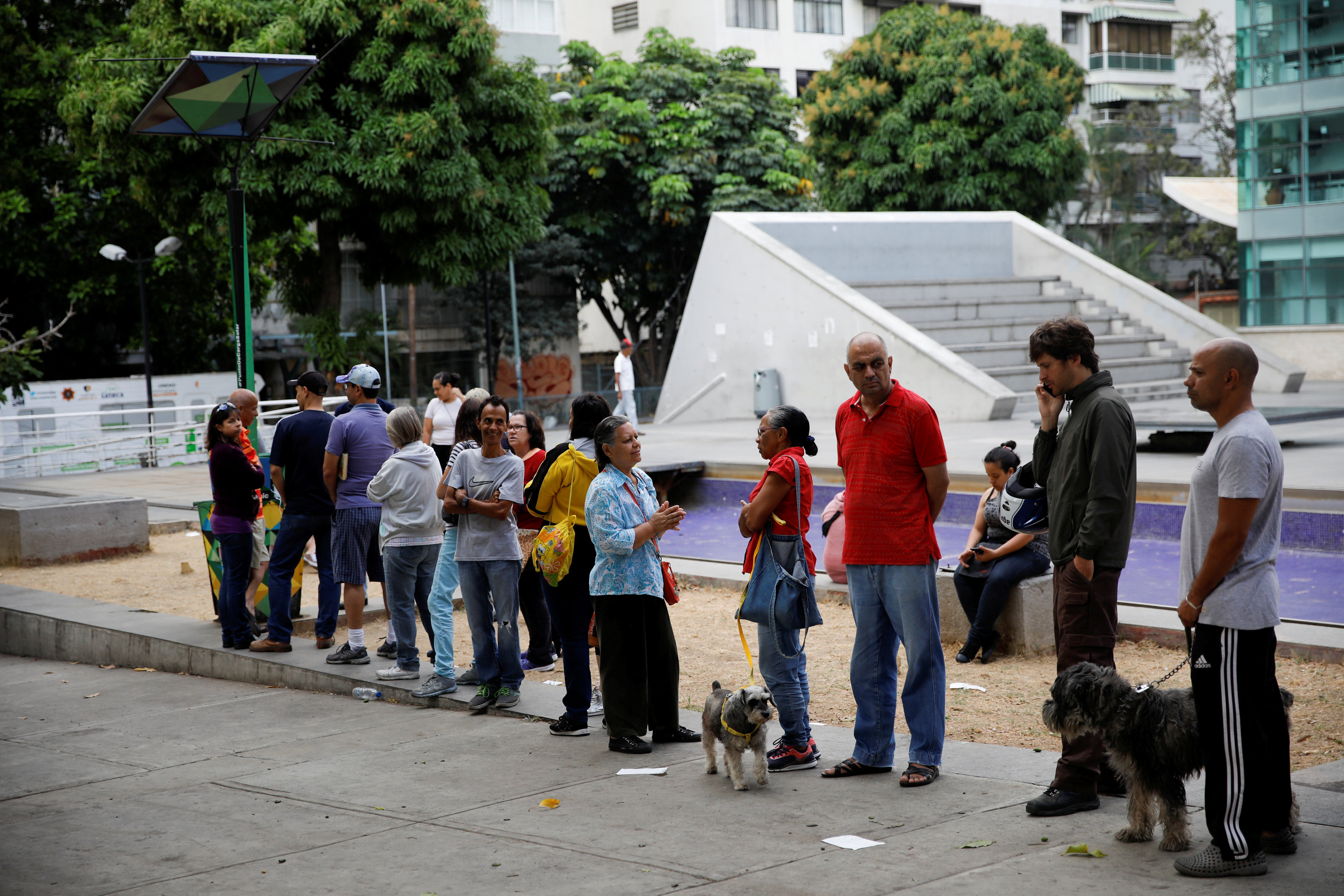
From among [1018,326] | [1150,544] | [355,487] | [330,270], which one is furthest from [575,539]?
[1018,326]

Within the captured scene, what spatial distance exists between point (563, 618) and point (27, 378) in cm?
2318

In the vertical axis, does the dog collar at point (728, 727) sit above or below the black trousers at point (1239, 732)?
below

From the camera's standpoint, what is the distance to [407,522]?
735 cm

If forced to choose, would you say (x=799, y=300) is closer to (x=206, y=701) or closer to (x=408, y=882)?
(x=206, y=701)

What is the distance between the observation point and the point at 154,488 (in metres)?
19.5

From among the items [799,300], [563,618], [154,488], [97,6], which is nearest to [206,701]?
[563,618]

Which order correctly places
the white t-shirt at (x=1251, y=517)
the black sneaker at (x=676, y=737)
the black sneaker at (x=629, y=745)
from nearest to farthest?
the white t-shirt at (x=1251, y=517)
the black sneaker at (x=629, y=745)
the black sneaker at (x=676, y=737)

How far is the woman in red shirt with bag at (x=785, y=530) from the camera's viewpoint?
5453 mm

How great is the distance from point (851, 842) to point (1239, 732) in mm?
1389

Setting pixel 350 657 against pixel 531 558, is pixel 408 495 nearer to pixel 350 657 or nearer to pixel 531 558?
pixel 531 558

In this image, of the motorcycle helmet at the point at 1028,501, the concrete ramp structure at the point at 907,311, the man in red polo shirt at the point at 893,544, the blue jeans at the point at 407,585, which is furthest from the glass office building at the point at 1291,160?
the man in red polo shirt at the point at 893,544

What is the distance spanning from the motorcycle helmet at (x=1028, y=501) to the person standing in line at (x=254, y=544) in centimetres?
512

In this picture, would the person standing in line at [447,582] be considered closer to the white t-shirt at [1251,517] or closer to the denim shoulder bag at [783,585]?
the denim shoulder bag at [783,585]

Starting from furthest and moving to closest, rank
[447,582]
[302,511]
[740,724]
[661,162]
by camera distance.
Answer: [661,162], [302,511], [447,582], [740,724]
